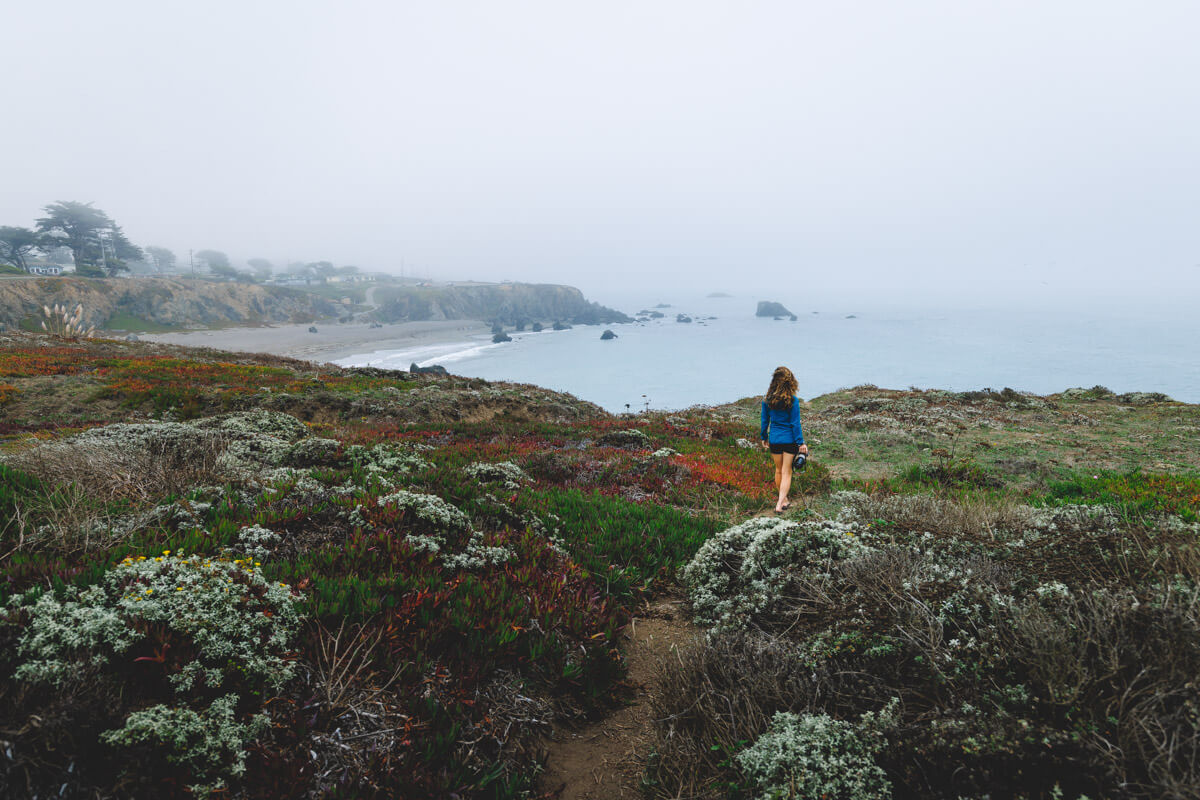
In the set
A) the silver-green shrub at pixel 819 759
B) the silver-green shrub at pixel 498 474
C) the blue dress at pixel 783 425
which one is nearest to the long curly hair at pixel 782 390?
the blue dress at pixel 783 425

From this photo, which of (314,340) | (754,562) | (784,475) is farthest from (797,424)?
(314,340)

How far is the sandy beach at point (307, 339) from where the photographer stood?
72.5 m

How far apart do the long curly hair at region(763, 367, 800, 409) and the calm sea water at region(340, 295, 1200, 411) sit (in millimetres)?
40487

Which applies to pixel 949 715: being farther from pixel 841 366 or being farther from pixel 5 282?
pixel 5 282

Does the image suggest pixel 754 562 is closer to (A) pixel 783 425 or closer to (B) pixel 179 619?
(A) pixel 783 425

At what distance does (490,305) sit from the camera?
182125 millimetres

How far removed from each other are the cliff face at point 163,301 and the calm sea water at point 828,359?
171 ft

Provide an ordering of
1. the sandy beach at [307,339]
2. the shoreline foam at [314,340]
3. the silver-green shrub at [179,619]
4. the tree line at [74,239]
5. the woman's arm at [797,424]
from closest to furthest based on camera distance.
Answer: the silver-green shrub at [179,619] → the woman's arm at [797,424] → the shoreline foam at [314,340] → the sandy beach at [307,339] → the tree line at [74,239]

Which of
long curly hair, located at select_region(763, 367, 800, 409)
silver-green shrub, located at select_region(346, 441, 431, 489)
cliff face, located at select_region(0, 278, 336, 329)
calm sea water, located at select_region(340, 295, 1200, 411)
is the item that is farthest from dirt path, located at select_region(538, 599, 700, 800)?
cliff face, located at select_region(0, 278, 336, 329)

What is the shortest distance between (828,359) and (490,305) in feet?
397

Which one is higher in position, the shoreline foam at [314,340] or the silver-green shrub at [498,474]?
the shoreline foam at [314,340]

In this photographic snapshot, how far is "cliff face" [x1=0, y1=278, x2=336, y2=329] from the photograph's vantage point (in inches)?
2945

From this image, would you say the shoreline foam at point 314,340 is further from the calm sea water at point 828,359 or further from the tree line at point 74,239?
the tree line at point 74,239

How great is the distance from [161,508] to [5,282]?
109613 millimetres
